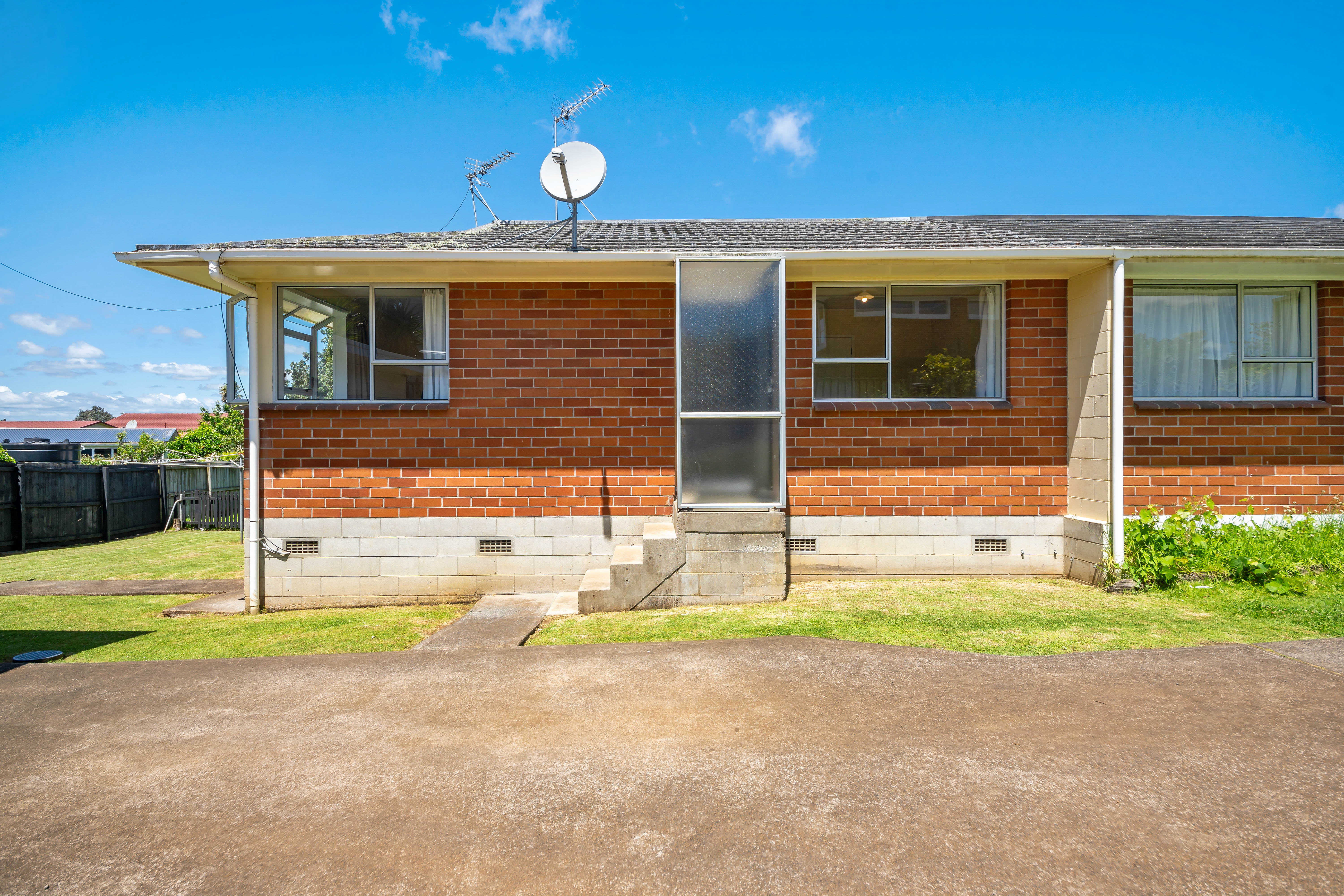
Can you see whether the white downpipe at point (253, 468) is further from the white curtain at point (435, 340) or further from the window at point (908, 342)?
the window at point (908, 342)

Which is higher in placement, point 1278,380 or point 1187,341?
point 1187,341

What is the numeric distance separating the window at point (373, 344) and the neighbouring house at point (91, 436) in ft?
108

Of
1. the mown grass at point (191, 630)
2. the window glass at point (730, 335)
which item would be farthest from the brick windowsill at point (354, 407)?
the window glass at point (730, 335)

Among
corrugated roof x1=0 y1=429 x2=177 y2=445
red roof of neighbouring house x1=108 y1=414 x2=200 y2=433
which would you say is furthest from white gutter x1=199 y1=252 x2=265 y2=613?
red roof of neighbouring house x1=108 y1=414 x2=200 y2=433

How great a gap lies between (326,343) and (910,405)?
21.8ft

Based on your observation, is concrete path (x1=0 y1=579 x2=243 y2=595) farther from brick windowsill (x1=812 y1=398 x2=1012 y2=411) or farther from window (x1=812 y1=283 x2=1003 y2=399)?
window (x1=812 y1=283 x2=1003 y2=399)

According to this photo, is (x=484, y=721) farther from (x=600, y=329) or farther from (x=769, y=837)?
(x=600, y=329)

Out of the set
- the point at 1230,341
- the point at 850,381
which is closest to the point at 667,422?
the point at 850,381

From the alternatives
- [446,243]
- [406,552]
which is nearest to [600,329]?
[446,243]

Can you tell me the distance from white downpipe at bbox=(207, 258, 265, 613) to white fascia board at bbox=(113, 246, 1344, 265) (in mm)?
757

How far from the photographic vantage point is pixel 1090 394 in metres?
7.57

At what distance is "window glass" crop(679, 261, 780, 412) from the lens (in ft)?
23.0

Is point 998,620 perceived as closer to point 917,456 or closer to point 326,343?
point 917,456

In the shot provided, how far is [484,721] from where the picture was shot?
4.04 metres
